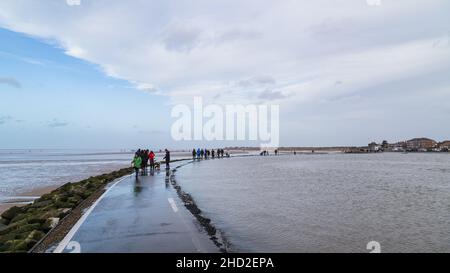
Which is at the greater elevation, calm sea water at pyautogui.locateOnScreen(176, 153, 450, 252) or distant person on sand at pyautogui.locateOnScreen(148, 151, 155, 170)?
distant person on sand at pyautogui.locateOnScreen(148, 151, 155, 170)

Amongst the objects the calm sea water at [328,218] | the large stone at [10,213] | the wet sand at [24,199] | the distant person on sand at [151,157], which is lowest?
the wet sand at [24,199]

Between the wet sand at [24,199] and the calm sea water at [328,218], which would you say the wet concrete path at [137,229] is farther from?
the wet sand at [24,199]

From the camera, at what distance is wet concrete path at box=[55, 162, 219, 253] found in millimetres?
6977

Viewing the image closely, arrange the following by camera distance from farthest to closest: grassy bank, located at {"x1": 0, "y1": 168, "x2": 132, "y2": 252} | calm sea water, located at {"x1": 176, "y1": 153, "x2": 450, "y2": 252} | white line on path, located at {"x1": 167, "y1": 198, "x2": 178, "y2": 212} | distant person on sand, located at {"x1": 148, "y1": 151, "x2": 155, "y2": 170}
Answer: distant person on sand, located at {"x1": 148, "y1": 151, "x2": 155, "y2": 170} → white line on path, located at {"x1": 167, "y1": 198, "x2": 178, "y2": 212} → calm sea water, located at {"x1": 176, "y1": 153, "x2": 450, "y2": 252} → grassy bank, located at {"x1": 0, "y1": 168, "x2": 132, "y2": 252}

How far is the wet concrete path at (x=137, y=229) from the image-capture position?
22.9 ft

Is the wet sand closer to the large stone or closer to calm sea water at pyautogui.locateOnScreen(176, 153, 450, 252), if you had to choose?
the large stone

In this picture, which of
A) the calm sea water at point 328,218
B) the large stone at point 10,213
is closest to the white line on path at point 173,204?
the calm sea water at point 328,218

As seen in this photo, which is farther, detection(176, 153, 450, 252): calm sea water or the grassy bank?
detection(176, 153, 450, 252): calm sea water

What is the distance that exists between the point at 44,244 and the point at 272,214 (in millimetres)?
7098

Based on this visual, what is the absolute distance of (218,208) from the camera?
514 inches

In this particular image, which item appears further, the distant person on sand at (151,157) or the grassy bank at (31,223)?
the distant person on sand at (151,157)

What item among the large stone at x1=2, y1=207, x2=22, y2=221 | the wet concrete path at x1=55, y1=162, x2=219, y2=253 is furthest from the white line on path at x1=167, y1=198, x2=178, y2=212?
the large stone at x1=2, y1=207, x2=22, y2=221
